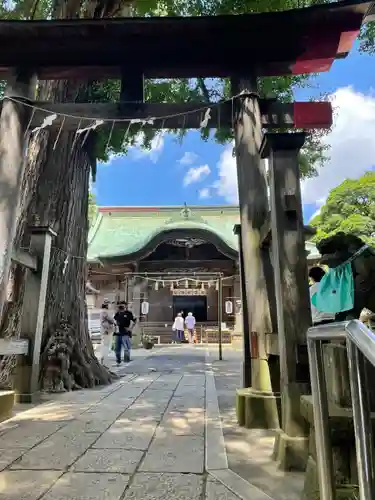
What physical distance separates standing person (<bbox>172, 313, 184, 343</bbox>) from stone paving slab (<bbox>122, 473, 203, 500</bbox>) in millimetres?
16285

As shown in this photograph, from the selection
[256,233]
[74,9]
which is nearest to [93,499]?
[256,233]

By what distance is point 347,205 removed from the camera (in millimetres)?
22422

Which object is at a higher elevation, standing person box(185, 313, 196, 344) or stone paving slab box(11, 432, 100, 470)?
standing person box(185, 313, 196, 344)

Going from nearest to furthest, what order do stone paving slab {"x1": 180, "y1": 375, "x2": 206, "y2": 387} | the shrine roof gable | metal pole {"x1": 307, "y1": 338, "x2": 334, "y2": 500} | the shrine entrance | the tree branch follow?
1. metal pole {"x1": 307, "y1": 338, "x2": 334, "y2": 500}
2. stone paving slab {"x1": 180, "y1": 375, "x2": 206, "y2": 387}
3. the tree branch
4. the shrine roof gable
5. the shrine entrance

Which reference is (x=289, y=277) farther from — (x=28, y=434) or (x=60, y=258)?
(x=60, y=258)

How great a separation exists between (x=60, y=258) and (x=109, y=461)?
4397mm

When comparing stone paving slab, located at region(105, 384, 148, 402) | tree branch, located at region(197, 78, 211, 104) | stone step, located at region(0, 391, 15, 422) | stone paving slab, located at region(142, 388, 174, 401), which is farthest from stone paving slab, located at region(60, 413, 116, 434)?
tree branch, located at region(197, 78, 211, 104)

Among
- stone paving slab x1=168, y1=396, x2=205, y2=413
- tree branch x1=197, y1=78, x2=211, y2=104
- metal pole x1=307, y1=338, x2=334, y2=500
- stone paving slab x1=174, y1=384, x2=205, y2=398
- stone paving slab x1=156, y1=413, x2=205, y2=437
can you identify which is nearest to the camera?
metal pole x1=307, y1=338, x2=334, y2=500

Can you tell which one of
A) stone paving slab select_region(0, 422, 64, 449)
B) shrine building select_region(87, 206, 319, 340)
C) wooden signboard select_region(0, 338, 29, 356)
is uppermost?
shrine building select_region(87, 206, 319, 340)

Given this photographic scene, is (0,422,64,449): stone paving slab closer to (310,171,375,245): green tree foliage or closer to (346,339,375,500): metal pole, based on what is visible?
(346,339,375,500): metal pole

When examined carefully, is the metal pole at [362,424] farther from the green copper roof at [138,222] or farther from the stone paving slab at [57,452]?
the green copper roof at [138,222]

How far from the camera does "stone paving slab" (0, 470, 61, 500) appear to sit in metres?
2.38

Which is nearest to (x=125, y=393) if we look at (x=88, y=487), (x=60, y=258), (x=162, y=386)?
(x=162, y=386)

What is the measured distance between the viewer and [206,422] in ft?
13.9
